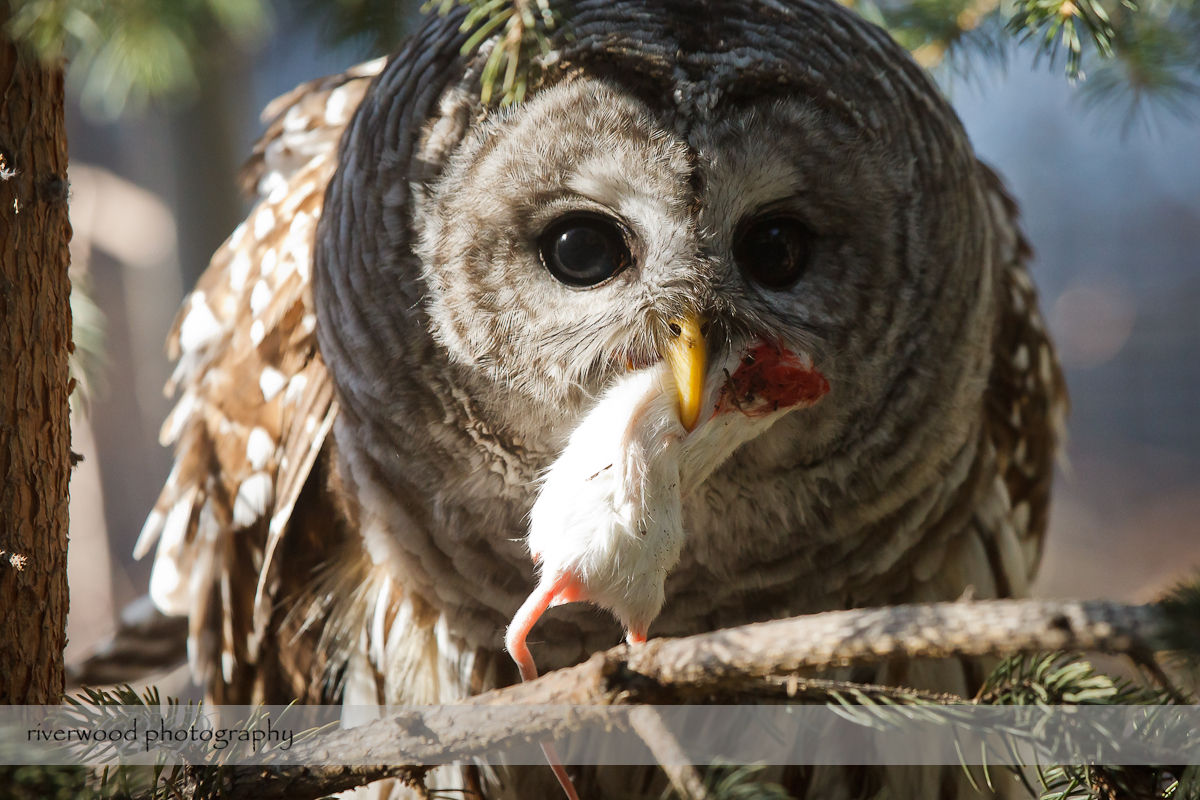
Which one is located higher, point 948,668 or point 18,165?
point 18,165

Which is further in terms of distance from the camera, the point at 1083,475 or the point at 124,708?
the point at 1083,475

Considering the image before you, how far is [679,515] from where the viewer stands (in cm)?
114

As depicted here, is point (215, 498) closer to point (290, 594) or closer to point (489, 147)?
point (290, 594)

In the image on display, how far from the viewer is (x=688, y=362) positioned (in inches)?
46.5

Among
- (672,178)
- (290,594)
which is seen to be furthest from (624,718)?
(290,594)

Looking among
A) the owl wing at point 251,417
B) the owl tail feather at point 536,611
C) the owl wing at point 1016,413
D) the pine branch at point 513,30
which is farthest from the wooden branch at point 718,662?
the owl wing at point 1016,413

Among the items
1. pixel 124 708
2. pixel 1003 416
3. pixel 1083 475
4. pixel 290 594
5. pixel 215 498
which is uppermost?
pixel 1083 475

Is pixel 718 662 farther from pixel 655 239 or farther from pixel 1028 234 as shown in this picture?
pixel 1028 234

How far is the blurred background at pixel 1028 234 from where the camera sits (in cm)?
205

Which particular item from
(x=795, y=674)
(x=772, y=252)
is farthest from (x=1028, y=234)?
(x=795, y=674)

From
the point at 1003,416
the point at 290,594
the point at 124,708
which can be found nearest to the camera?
the point at 124,708

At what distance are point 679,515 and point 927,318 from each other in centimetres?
61

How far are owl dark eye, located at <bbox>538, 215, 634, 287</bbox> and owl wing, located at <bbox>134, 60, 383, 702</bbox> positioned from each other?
1.83ft

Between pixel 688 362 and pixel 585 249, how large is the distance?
22 cm
